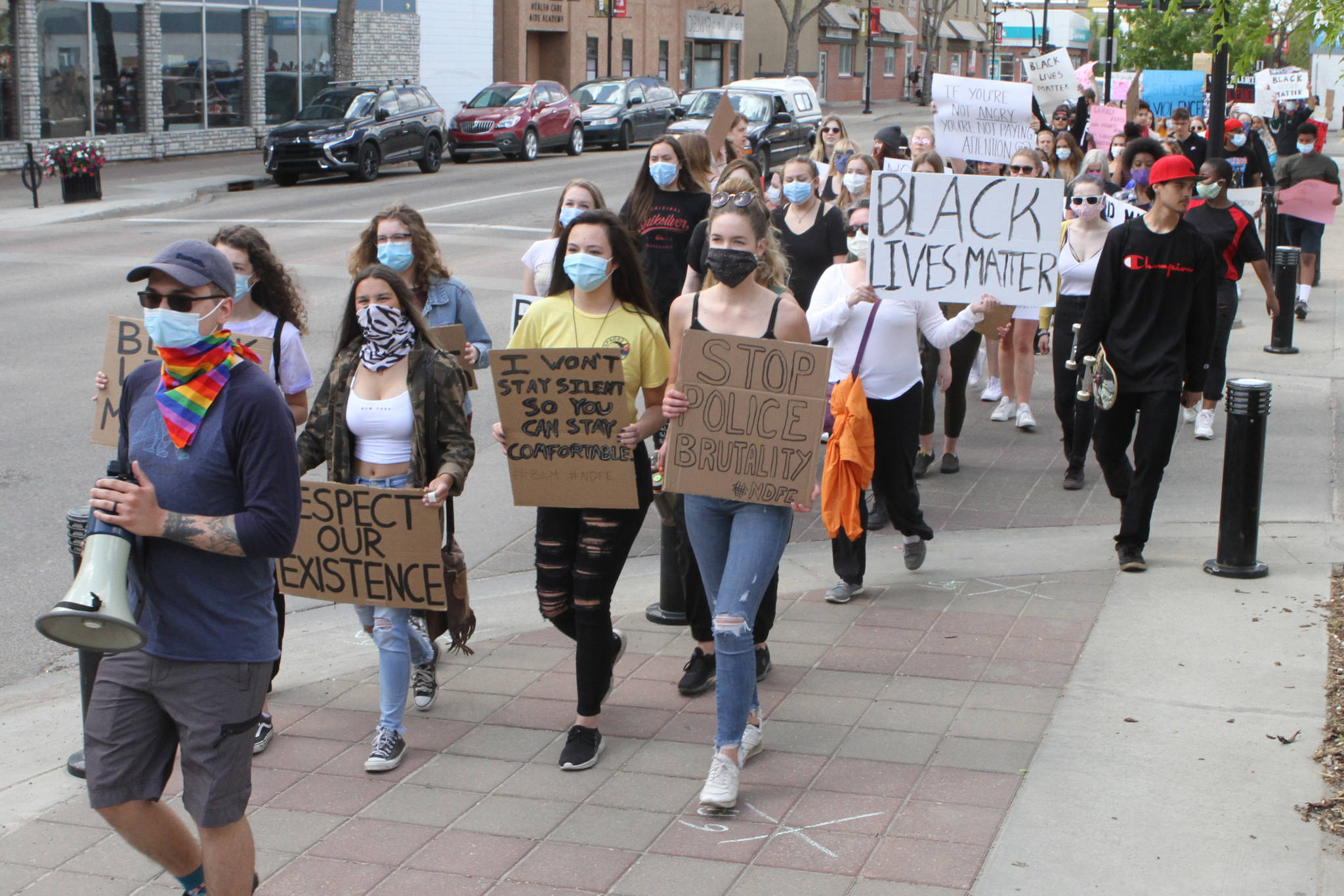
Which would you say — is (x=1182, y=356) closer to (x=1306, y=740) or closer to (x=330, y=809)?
(x=1306, y=740)

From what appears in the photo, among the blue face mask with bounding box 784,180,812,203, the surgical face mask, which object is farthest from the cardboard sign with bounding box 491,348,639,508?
the blue face mask with bounding box 784,180,812,203

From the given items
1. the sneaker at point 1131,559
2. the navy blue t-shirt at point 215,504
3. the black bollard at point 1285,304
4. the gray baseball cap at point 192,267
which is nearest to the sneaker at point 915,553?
the sneaker at point 1131,559

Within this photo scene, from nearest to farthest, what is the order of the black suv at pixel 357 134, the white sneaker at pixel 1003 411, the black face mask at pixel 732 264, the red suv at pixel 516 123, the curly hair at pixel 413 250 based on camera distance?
1. the black face mask at pixel 732 264
2. the curly hair at pixel 413 250
3. the white sneaker at pixel 1003 411
4. the black suv at pixel 357 134
5. the red suv at pixel 516 123

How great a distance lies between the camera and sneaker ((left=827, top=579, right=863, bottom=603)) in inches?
256

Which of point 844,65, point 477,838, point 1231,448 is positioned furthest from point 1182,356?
point 844,65

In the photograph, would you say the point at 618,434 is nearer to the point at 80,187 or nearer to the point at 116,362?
the point at 116,362

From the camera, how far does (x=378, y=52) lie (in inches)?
1508

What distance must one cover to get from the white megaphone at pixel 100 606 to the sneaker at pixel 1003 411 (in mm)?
7777

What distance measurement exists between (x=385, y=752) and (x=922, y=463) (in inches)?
188

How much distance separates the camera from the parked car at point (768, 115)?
28609 millimetres

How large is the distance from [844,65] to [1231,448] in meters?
67.4

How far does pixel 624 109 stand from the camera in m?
35.8

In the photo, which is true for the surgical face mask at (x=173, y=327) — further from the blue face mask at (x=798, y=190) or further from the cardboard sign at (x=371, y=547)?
the blue face mask at (x=798, y=190)

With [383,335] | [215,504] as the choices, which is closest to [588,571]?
[383,335]
